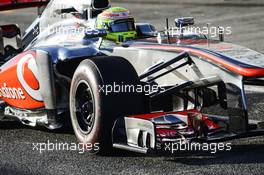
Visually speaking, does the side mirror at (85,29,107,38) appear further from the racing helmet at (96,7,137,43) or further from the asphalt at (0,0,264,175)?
the asphalt at (0,0,264,175)

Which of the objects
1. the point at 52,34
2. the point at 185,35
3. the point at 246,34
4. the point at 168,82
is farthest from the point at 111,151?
the point at 246,34

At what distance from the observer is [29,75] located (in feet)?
25.8

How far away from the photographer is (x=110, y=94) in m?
6.78

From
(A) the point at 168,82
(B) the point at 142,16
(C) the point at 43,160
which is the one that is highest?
(A) the point at 168,82

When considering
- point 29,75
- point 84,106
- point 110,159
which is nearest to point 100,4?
point 29,75

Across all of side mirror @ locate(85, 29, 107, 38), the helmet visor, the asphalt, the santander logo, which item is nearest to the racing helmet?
the helmet visor

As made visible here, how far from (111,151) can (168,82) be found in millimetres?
991

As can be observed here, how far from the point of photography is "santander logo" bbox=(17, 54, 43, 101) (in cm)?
781

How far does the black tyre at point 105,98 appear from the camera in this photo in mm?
6789

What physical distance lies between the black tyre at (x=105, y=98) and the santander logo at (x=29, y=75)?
30.3 inches

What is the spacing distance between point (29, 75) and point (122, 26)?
3.73 feet

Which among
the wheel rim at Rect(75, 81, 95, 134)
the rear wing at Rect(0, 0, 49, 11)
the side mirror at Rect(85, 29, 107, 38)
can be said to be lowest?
the wheel rim at Rect(75, 81, 95, 134)

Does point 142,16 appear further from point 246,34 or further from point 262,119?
point 262,119

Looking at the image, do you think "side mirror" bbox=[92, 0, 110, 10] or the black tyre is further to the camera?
"side mirror" bbox=[92, 0, 110, 10]
